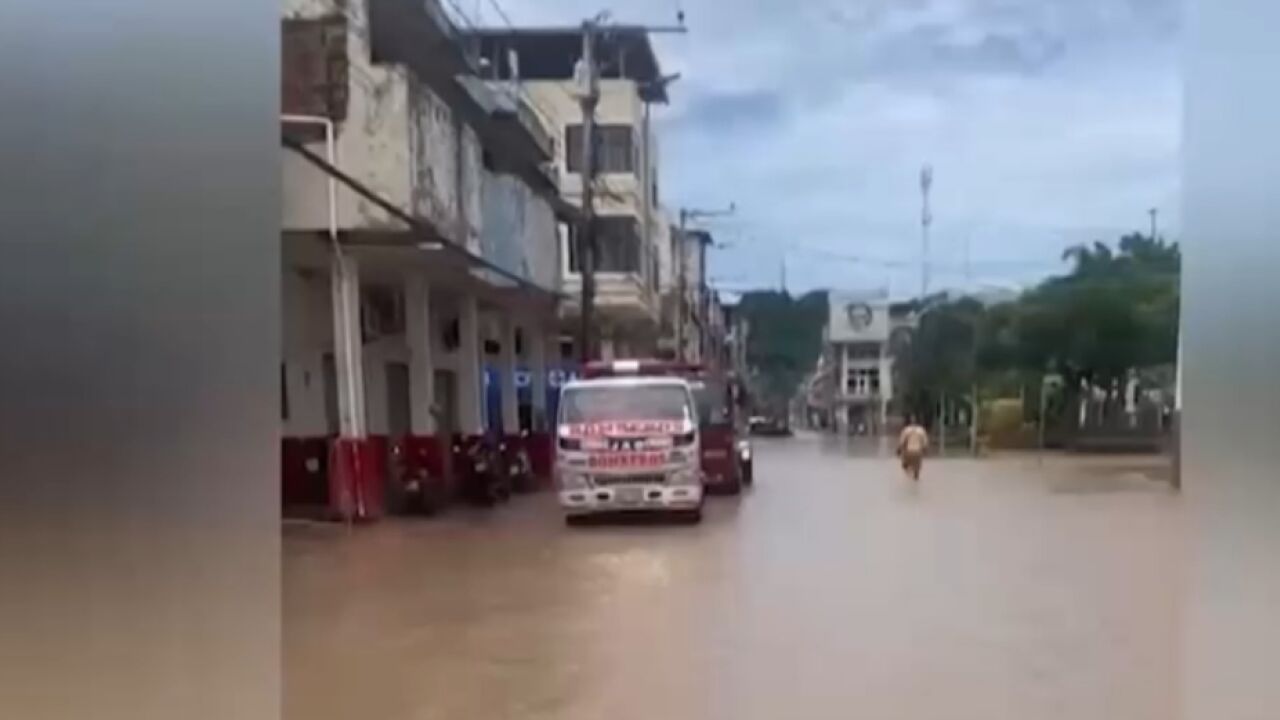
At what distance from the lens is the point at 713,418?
26.7ft

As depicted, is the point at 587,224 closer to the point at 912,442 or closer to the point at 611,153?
the point at 611,153

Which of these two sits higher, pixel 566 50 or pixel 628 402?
pixel 566 50

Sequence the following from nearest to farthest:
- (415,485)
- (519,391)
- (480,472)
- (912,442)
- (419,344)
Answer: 1. (419,344)
2. (912,442)
3. (415,485)
4. (480,472)
5. (519,391)

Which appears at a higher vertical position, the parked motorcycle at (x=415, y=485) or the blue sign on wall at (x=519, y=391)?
the blue sign on wall at (x=519, y=391)

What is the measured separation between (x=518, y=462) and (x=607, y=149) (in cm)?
416

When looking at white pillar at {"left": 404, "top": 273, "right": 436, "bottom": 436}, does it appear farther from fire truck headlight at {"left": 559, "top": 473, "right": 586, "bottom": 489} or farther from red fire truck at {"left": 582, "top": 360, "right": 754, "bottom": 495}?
red fire truck at {"left": 582, "top": 360, "right": 754, "bottom": 495}

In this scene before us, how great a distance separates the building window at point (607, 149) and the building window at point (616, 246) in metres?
0.31

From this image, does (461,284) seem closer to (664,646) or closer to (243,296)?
(664,646)

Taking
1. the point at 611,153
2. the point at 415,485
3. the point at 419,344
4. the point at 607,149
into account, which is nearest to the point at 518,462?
the point at 415,485

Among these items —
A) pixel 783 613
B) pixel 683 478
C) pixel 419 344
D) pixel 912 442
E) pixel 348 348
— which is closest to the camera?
pixel 348 348

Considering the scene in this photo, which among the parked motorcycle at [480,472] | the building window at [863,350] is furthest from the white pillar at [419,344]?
the building window at [863,350]

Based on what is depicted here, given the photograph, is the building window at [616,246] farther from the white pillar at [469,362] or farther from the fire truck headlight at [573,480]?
the white pillar at [469,362]

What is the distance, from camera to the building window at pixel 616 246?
798 centimetres

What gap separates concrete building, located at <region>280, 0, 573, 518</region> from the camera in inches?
80.9
